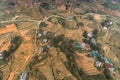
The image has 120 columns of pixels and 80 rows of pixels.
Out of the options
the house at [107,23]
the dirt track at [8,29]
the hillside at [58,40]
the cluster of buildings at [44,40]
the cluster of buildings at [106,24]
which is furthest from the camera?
the house at [107,23]

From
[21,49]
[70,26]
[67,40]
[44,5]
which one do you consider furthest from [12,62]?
[44,5]

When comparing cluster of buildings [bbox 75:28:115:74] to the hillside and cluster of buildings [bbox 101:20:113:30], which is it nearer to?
the hillside

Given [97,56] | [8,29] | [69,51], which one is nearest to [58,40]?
[69,51]

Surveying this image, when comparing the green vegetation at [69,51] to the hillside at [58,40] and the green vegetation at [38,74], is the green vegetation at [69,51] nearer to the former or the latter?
the hillside at [58,40]

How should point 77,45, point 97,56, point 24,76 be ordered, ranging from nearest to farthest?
point 24,76
point 97,56
point 77,45

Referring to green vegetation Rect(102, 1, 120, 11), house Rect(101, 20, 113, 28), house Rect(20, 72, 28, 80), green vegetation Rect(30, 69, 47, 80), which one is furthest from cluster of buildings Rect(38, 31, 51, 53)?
green vegetation Rect(102, 1, 120, 11)

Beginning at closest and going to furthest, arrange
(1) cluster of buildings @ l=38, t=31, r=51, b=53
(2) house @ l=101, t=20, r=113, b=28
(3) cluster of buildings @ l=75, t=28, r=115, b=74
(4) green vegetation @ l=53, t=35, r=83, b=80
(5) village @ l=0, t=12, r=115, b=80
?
(4) green vegetation @ l=53, t=35, r=83, b=80 < (5) village @ l=0, t=12, r=115, b=80 < (3) cluster of buildings @ l=75, t=28, r=115, b=74 < (1) cluster of buildings @ l=38, t=31, r=51, b=53 < (2) house @ l=101, t=20, r=113, b=28

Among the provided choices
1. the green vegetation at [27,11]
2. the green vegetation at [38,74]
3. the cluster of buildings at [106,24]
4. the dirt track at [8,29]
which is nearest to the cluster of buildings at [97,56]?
the cluster of buildings at [106,24]

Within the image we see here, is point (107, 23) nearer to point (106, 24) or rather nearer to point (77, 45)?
point (106, 24)
